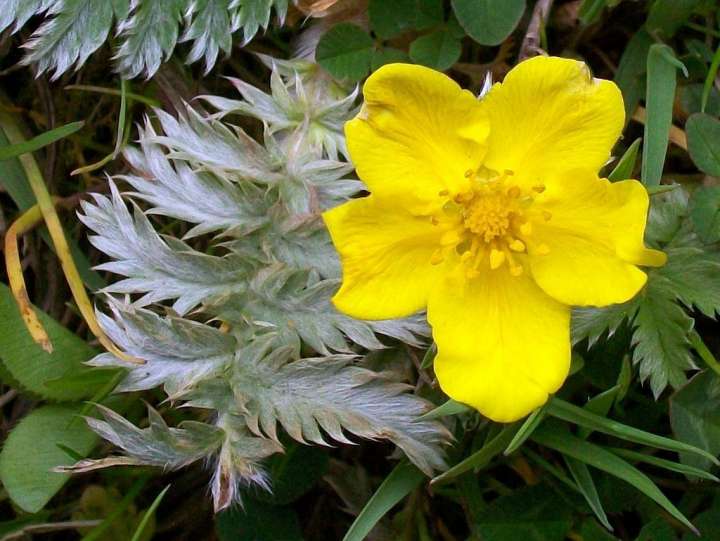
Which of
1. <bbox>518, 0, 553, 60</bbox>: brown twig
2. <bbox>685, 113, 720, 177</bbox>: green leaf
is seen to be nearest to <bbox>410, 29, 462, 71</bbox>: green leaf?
<bbox>518, 0, 553, 60</bbox>: brown twig

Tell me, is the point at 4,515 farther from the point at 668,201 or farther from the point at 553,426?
the point at 668,201

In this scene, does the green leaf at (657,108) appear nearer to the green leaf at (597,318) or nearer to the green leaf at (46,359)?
the green leaf at (597,318)

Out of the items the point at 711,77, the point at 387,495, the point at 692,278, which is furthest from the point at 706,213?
the point at 387,495

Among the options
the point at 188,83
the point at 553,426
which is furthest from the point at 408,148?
the point at 188,83

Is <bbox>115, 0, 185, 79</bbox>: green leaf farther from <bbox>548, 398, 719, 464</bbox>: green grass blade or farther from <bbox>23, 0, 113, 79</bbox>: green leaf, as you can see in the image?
<bbox>548, 398, 719, 464</bbox>: green grass blade

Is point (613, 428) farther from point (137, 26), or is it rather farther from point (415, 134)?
point (137, 26)
